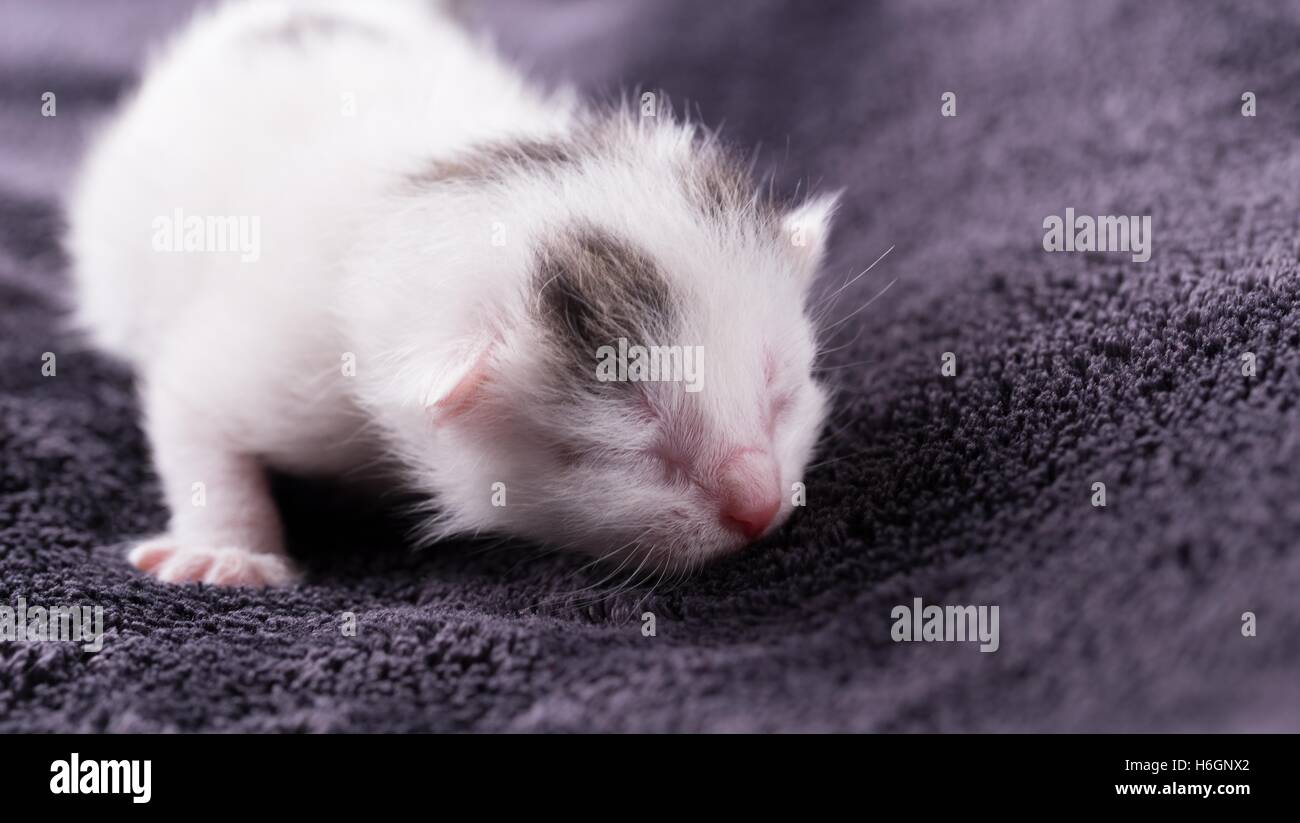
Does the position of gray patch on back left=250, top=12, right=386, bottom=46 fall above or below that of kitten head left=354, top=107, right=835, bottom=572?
above

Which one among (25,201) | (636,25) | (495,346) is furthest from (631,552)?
(25,201)

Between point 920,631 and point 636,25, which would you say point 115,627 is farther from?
point 636,25

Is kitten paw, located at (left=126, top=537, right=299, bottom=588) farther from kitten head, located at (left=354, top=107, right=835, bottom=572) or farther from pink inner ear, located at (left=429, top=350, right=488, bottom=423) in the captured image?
pink inner ear, located at (left=429, top=350, right=488, bottom=423)

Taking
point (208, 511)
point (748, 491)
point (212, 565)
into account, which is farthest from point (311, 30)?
point (748, 491)

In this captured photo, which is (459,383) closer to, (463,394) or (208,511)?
(463,394)

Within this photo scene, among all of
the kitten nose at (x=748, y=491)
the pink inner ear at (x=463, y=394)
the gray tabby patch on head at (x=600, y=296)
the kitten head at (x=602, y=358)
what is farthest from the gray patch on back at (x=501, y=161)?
the kitten nose at (x=748, y=491)

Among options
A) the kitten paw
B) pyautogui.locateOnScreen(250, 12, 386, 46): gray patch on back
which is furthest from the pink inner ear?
pyautogui.locateOnScreen(250, 12, 386, 46): gray patch on back
